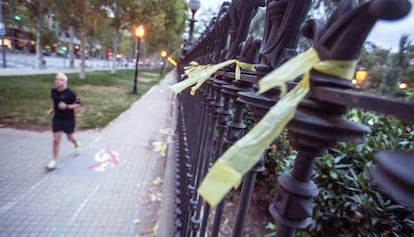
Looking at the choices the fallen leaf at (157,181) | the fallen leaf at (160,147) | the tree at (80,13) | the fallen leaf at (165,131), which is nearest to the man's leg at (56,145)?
the fallen leaf at (157,181)

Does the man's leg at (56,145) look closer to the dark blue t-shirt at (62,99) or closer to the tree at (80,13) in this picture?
the dark blue t-shirt at (62,99)

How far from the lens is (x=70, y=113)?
5789 millimetres

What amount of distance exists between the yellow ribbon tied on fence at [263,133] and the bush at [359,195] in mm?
2121

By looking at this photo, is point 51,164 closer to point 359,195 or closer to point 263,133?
point 359,195

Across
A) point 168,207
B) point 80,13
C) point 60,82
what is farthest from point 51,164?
point 80,13

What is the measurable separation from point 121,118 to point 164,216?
7.86 meters

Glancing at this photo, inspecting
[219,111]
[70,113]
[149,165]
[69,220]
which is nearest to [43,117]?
[70,113]

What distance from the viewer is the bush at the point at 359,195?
2.14 meters

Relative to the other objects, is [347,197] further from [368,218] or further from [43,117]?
[43,117]

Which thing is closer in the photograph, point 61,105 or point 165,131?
point 61,105

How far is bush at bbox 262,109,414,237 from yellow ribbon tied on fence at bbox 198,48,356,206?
2.12 meters

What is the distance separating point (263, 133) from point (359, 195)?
2404 mm

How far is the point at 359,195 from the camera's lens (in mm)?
2383

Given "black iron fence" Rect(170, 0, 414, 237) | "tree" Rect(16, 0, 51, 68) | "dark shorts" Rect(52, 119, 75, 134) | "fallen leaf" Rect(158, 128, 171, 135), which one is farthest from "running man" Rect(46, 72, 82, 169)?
"black iron fence" Rect(170, 0, 414, 237)
